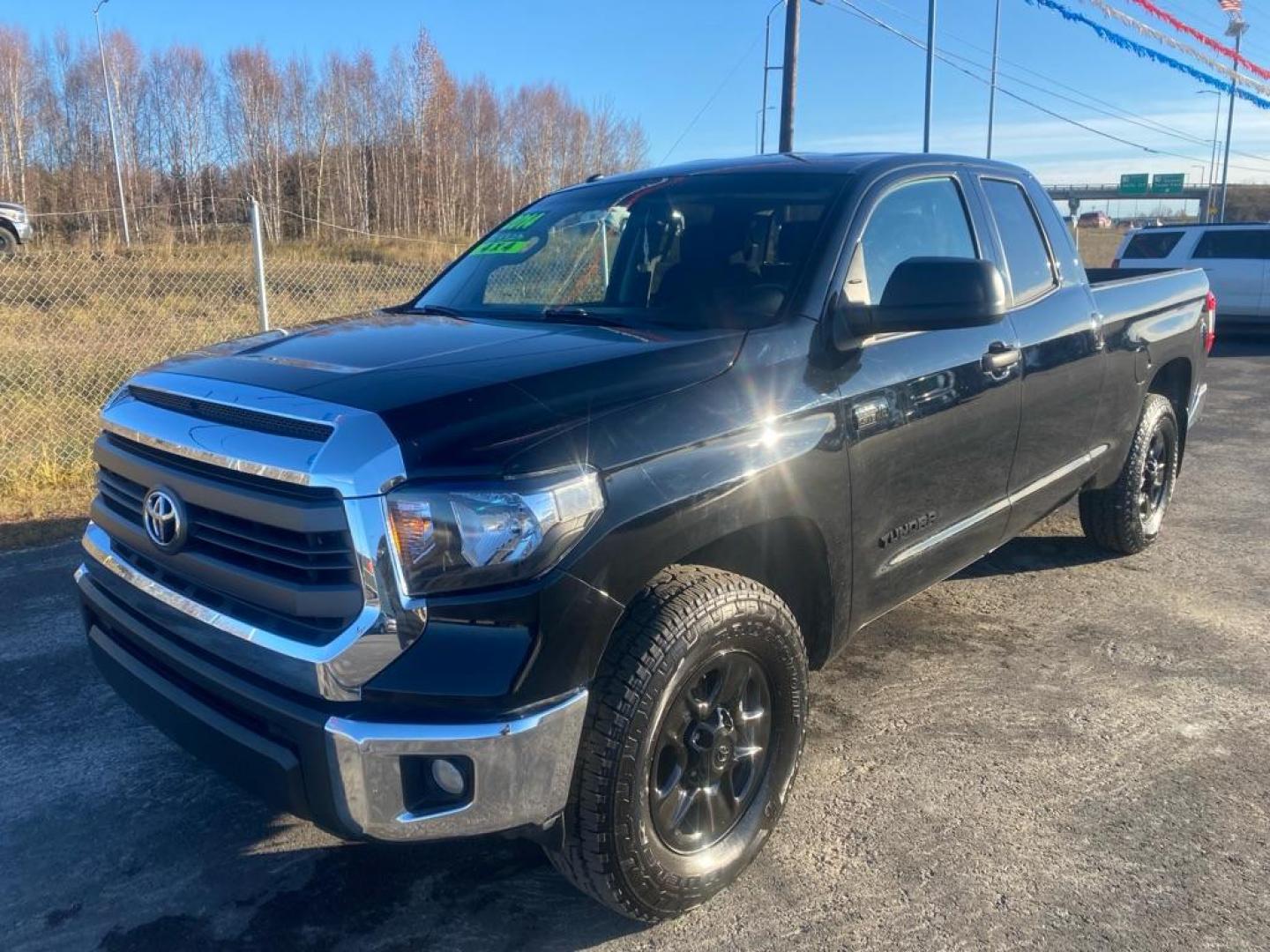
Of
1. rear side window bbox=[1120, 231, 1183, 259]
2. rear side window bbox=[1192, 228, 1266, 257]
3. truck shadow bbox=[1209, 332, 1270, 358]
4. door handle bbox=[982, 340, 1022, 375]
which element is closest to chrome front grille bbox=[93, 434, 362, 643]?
door handle bbox=[982, 340, 1022, 375]

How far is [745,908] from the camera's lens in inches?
105

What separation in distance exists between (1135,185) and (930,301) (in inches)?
3806

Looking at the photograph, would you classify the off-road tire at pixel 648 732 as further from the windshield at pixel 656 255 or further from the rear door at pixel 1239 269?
the rear door at pixel 1239 269

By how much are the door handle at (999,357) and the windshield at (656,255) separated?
844 mm

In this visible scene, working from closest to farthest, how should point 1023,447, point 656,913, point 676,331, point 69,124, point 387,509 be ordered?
point 387,509, point 656,913, point 676,331, point 1023,447, point 69,124

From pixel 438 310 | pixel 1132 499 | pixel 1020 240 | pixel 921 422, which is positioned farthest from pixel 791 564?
pixel 1132 499

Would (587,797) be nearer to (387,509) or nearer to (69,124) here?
(387,509)

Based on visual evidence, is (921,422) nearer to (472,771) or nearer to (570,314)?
(570,314)

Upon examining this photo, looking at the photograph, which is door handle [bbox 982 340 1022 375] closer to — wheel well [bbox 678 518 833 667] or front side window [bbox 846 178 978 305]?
front side window [bbox 846 178 978 305]

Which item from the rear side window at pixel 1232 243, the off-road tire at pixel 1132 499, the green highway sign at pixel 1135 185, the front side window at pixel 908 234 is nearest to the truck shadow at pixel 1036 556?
the off-road tire at pixel 1132 499

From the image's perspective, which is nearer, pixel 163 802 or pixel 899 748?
pixel 163 802

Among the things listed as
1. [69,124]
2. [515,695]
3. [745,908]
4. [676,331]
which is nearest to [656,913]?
[745,908]

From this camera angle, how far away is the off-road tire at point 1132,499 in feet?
16.8

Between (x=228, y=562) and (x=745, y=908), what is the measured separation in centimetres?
159
